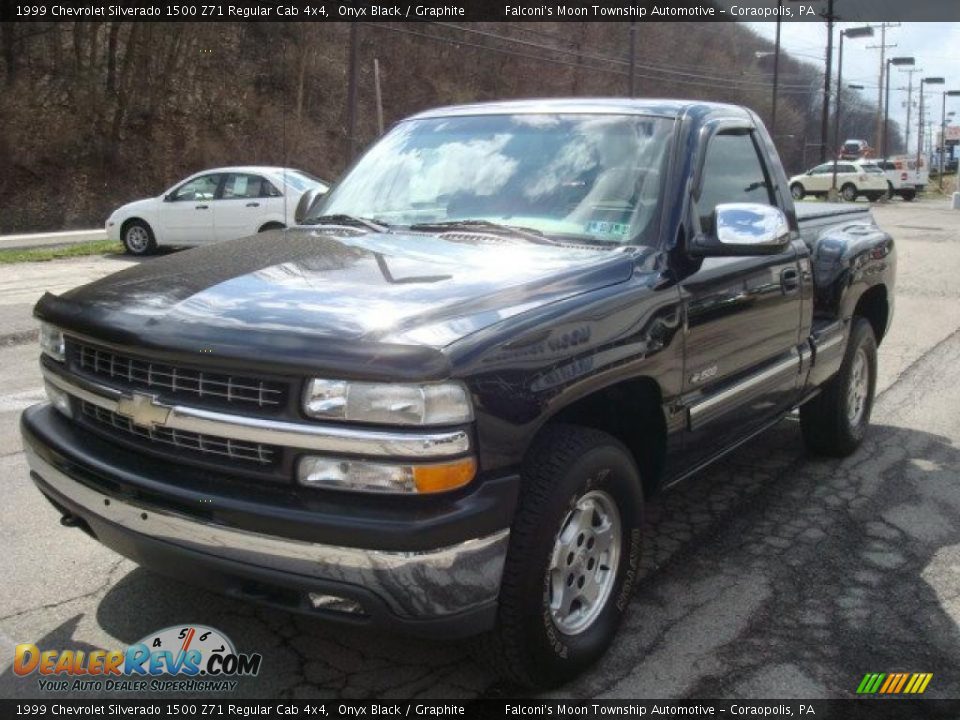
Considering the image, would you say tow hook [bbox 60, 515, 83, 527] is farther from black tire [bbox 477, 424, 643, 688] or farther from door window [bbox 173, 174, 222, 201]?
door window [bbox 173, 174, 222, 201]

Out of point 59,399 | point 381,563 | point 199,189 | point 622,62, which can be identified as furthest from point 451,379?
point 622,62

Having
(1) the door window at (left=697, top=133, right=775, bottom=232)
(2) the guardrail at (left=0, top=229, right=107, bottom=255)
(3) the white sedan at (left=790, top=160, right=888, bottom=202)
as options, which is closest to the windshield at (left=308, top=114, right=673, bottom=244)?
(1) the door window at (left=697, top=133, right=775, bottom=232)

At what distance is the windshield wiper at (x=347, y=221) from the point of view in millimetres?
3934

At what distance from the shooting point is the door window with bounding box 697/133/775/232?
13.1 feet

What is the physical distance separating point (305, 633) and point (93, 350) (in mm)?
1207

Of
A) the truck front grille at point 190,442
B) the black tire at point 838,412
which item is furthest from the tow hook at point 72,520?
the black tire at point 838,412

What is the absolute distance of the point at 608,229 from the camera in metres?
3.63

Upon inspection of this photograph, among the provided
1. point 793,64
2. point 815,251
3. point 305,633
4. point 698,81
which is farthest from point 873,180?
point 793,64

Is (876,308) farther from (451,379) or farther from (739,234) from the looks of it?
(451,379)

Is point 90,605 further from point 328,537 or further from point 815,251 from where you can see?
point 815,251

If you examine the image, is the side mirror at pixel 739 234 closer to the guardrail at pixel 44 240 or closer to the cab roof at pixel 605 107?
the cab roof at pixel 605 107

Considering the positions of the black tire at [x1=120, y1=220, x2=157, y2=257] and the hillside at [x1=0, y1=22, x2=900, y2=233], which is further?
the hillside at [x1=0, y1=22, x2=900, y2=233]

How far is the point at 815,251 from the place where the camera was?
17.1ft

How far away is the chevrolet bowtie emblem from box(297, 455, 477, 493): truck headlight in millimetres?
468
